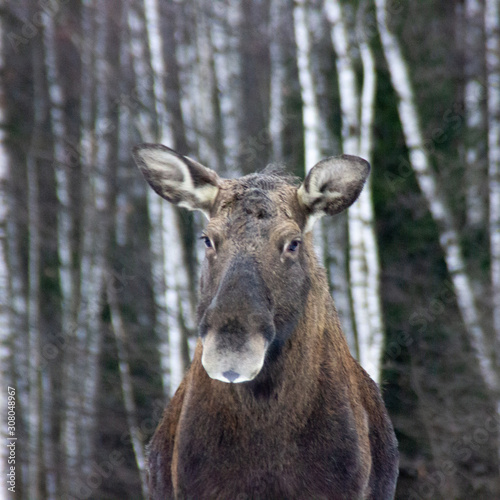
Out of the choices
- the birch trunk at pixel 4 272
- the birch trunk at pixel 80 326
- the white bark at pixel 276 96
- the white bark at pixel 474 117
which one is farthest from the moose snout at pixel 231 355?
the white bark at pixel 474 117

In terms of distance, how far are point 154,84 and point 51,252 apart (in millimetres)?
8888

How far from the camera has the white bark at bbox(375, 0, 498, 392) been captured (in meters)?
11.8

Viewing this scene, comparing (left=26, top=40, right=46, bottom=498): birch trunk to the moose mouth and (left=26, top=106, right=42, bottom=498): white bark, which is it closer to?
(left=26, top=106, right=42, bottom=498): white bark

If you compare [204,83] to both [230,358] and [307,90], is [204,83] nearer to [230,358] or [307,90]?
[307,90]

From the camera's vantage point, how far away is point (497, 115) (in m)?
12.3

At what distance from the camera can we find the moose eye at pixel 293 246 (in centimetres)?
407

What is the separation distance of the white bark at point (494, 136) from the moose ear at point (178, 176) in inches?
327

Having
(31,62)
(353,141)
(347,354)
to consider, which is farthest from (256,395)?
(31,62)

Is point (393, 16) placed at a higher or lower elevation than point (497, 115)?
higher

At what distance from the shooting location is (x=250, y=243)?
3.90 metres

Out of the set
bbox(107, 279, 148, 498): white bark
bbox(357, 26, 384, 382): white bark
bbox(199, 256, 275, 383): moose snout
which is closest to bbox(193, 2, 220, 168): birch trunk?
bbox(357, 26, 384, 382): white bark

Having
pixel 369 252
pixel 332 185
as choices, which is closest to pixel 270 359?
pixel 332 185

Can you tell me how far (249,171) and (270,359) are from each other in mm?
9916

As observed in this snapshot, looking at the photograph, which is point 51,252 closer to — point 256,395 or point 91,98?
point 91,98
